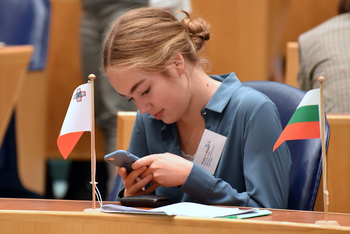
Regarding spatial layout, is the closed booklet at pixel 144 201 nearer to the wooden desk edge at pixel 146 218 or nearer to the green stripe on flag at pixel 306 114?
the wooden desk edge at pixel 146 218

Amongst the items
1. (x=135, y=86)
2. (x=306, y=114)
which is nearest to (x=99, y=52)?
(x=135, y=86)

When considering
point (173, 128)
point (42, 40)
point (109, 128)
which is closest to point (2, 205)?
point (173, 128)

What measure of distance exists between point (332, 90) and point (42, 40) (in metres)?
1.79

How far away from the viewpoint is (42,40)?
290 centimetres

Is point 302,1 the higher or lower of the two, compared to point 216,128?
higher

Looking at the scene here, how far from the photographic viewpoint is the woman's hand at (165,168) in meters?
1.14

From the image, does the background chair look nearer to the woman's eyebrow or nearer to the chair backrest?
the woman's eyebrow

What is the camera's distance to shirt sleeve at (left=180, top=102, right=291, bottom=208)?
1.16m

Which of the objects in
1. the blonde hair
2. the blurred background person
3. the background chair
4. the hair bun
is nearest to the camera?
the blonde hair

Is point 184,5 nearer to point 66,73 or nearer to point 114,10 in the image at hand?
point 114,10

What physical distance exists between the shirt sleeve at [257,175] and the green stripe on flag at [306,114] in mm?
242

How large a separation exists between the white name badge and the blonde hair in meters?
0.23

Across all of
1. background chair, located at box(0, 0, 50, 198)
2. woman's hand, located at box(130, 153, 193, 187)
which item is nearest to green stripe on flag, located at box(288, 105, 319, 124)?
woman's hand, located at box(130, 153, 193, 187)

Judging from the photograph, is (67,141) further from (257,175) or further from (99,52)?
(99,52)
